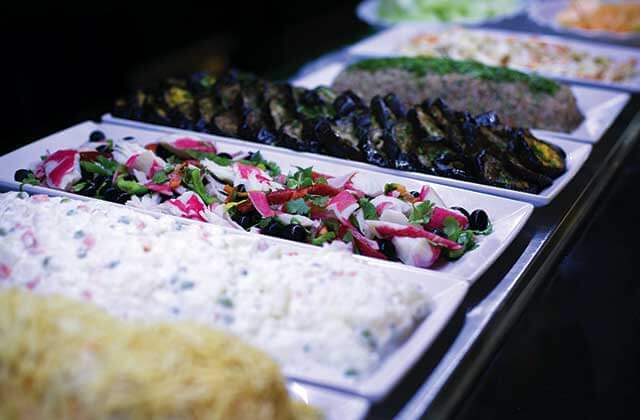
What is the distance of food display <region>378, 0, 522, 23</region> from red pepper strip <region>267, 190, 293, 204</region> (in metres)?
3.28

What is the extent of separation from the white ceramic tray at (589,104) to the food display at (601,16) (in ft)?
5.12

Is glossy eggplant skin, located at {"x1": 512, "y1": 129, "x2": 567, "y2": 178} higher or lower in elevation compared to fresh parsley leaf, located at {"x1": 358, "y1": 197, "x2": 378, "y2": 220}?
lower

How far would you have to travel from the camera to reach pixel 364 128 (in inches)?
119

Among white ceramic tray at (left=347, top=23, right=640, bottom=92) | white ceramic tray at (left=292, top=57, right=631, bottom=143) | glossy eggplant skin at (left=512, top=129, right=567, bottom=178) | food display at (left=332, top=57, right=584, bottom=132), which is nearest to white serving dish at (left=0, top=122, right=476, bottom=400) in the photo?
glossy eggplant skin at (left=512, top=129, right=567, bottom=178)

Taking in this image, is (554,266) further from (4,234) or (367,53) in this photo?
(367,53)

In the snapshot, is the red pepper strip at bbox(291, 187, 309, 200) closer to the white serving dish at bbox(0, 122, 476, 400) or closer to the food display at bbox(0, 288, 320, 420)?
the white serving dish at bbox(0, 122, 476, 400)

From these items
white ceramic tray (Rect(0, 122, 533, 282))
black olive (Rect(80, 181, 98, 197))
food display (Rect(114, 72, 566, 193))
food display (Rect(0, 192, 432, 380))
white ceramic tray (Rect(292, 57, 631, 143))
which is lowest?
white ceramic tray (Rect(292, 57, 631, 143))

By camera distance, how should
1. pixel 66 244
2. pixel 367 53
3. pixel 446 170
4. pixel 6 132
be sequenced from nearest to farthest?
pixel 66 244, pixel 446 170, pixel 6 132, pixel 367 53

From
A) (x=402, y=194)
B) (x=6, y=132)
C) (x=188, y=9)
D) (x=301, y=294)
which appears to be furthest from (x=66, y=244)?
(x=188, y=9)

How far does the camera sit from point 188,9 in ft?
23.0

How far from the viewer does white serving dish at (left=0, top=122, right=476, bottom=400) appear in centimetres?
154

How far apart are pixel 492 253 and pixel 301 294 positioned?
25.5 inches

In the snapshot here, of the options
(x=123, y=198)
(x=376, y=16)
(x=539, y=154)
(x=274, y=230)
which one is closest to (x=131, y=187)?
(x=123, y=198)

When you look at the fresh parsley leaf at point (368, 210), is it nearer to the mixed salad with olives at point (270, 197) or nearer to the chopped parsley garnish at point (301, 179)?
the mixed salad with olives at point (270, 197)
